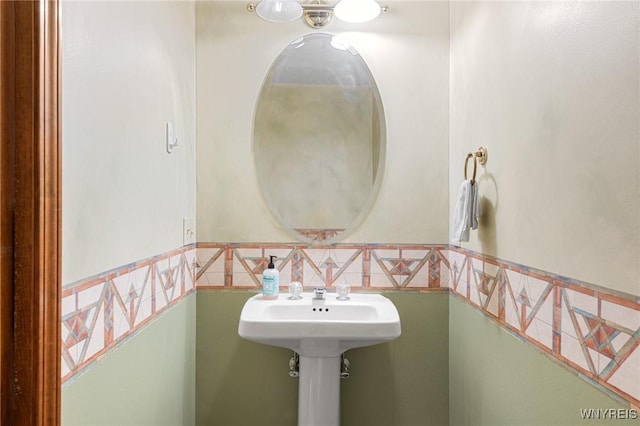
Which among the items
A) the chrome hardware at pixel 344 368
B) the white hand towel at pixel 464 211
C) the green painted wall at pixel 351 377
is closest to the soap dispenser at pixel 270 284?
the green painted wall at pixel 351 377

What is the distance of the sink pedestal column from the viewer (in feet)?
5.12

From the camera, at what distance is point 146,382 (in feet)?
4.14

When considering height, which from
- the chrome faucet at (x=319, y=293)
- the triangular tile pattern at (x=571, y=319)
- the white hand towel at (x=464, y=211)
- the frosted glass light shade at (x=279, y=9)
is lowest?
the chrome faucet at (x=319, y=293)

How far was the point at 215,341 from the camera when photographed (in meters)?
1.80

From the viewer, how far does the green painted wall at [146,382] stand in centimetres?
93

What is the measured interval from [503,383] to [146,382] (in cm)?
109

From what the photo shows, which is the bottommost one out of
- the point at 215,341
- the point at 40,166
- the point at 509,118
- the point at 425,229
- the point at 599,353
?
the point at 215,341

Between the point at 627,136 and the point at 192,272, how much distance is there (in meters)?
1.53

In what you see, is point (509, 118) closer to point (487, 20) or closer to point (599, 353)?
point (487, 20)

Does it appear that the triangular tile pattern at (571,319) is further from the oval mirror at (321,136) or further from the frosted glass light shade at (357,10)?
the frosted glass light shade at (357,10)

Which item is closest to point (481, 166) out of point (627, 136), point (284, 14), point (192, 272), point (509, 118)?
point (509, 118)

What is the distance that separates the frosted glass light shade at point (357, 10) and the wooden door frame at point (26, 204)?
123 centimetres

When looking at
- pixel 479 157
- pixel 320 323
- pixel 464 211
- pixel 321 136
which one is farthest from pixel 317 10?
pixel 320 323

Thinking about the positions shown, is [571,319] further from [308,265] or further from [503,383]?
[308,265]
